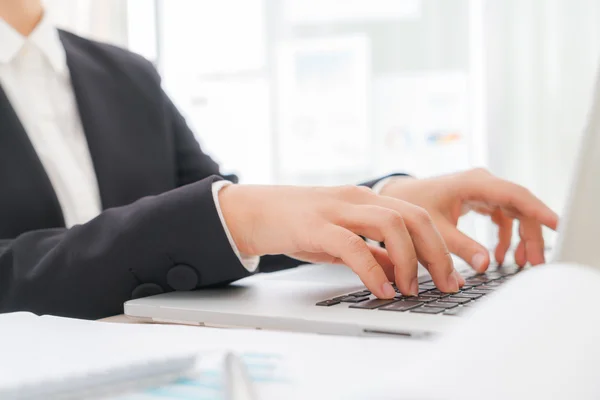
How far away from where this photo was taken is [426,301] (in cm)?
46

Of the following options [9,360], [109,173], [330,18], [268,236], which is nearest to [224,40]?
[330,18]

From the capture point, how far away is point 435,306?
44 cm

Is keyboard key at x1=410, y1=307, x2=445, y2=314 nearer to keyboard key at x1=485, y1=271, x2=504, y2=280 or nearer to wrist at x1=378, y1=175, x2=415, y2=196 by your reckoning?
keyboard key at x1=485, y1=271, x2=504, y2=280

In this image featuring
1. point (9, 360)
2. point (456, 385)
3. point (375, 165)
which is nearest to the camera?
point (456, 385)

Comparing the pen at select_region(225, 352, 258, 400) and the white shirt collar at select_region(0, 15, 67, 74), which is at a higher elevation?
the white shirt collar at select_region(0, 15, 67, 74)

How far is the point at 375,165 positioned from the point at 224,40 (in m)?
0.88

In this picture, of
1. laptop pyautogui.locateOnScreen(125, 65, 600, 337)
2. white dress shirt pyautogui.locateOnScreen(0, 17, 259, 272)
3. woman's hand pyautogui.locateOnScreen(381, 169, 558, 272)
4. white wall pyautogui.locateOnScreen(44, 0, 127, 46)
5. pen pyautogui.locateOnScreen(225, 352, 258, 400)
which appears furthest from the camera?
white wall pyautogui.locateOnScreen(44, 0, 127, 46)

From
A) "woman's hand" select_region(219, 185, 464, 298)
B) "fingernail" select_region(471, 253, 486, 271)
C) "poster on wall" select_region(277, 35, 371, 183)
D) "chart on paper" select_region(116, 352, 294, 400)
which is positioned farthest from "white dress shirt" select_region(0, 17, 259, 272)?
"poster on wall" select_region(277, 35, 371, 183)

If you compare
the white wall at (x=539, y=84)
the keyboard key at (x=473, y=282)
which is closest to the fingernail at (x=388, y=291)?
the keyboard key at (x=473, y=282)

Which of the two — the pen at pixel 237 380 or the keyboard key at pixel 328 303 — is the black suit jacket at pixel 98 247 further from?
the pen at pixel 237 380

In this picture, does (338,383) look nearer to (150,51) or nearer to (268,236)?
(268,236)

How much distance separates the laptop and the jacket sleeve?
2 centimetres

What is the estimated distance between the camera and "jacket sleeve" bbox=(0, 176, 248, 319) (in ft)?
1.79

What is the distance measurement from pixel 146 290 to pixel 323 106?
2.25 m
